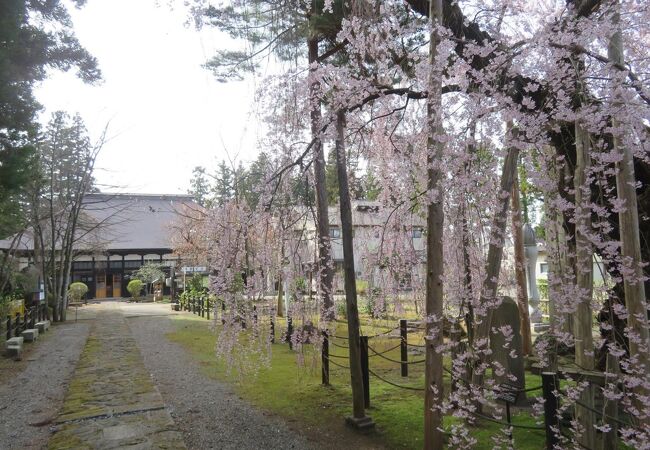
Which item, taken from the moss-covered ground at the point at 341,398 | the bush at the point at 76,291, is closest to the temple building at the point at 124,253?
the bush at the point at 76,291

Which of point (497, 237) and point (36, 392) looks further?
point (36, 392)

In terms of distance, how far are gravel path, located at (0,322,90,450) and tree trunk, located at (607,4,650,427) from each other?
5.30 m

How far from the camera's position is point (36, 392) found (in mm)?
6656

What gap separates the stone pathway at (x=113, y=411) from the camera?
4414 millimetres

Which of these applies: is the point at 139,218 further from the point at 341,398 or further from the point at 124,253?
the point at 341,398

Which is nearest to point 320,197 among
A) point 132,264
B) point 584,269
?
point 584,269

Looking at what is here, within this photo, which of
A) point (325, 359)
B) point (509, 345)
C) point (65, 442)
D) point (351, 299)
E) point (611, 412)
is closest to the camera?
point (611, 412)

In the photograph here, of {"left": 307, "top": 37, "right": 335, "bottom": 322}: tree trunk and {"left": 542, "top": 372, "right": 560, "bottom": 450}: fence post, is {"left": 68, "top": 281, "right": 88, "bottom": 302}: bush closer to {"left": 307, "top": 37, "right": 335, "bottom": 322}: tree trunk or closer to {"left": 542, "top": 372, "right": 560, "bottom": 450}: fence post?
{"left": 307, "top": 37, "right": 335, "bottom": 322}: tree trunk

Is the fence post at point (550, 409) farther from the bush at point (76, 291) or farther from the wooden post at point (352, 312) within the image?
the bush at point (76, 291)

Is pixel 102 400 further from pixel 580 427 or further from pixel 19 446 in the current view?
pixel 580 427

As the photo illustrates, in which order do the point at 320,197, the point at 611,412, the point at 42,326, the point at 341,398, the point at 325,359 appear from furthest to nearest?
the point at 42,326 → the point at 320,197 → the point at 325,359 → the point at 341,398 → the point at 611,412

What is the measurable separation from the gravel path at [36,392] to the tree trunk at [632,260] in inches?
209

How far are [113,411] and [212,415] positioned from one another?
1.14 metres

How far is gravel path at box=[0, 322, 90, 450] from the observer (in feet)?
16.0
